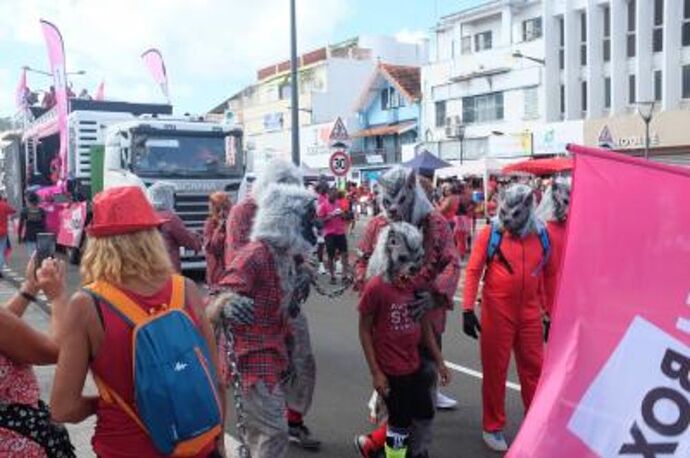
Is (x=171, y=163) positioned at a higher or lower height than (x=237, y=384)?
higher

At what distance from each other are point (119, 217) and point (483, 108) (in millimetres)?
42382

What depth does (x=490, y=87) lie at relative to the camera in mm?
43438

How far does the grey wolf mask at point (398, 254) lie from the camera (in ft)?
15.0

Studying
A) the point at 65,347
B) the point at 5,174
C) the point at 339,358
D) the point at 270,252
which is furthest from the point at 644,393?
the point at 5,174

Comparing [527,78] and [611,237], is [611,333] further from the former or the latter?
[527,78]

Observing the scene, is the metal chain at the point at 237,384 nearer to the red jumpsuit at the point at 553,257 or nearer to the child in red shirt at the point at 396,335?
the child in red shirt at the point at 396,335

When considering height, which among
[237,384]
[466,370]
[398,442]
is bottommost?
[466,370]

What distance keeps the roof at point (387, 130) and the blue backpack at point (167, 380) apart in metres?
48.9

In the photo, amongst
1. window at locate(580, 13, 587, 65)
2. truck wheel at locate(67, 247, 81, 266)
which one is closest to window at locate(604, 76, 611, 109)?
window at locate(580, 13, 587, 65)

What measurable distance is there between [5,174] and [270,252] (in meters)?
25.3

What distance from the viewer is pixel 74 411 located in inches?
111

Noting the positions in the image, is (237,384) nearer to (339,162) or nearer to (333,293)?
(333,293)

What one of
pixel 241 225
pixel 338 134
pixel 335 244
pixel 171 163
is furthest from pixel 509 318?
pixel 338 134

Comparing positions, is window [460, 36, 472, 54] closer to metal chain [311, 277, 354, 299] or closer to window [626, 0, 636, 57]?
window [626, 0, 636, 57]
